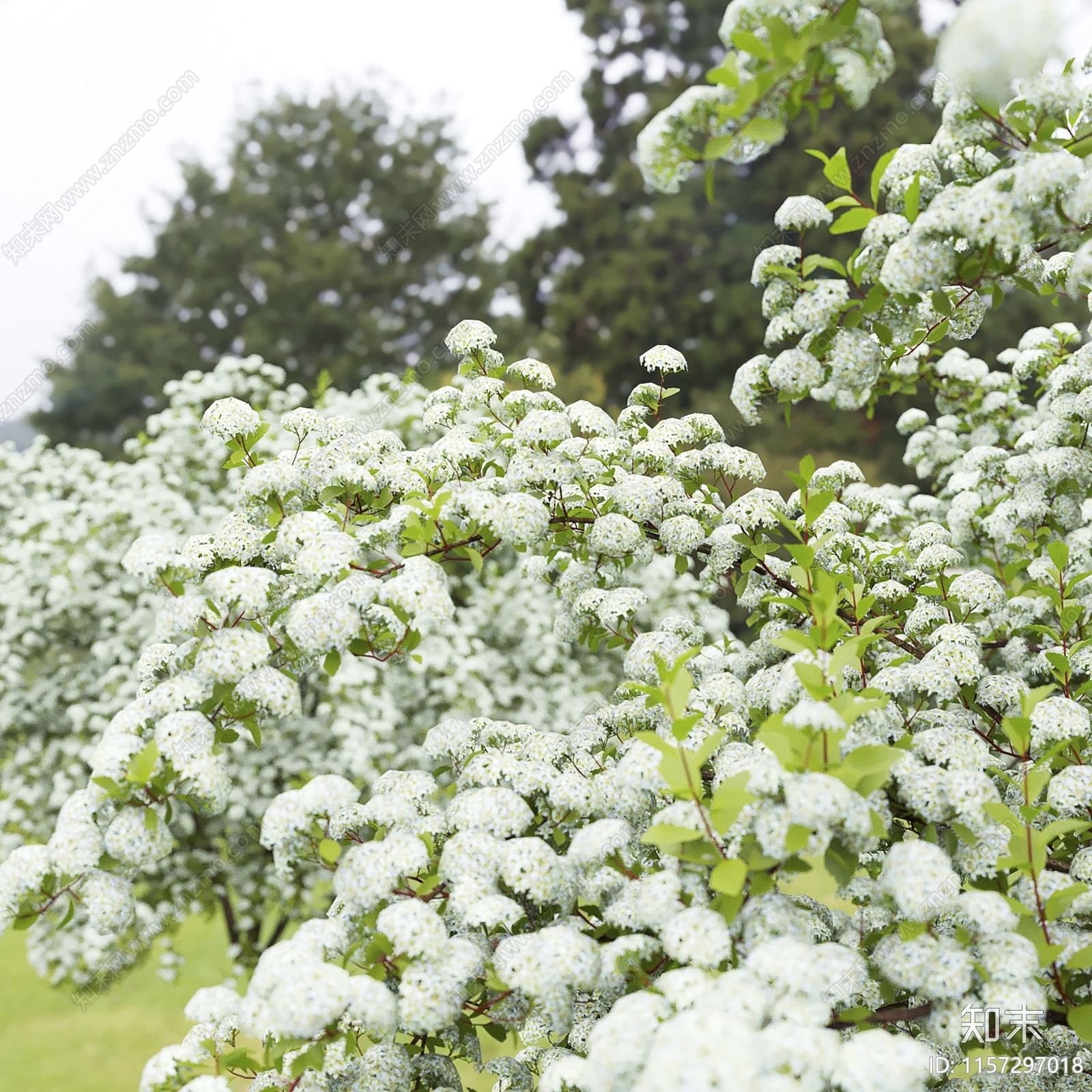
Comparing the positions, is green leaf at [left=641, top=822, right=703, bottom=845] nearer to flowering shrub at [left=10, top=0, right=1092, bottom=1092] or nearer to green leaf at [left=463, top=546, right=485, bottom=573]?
flowering shrub at [left=10, top=0, right=1092, bottom=1092]

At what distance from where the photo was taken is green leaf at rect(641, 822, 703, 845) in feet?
5.71

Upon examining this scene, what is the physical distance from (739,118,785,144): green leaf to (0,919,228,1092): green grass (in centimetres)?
745

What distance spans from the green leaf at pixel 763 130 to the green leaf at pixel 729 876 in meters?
1.46

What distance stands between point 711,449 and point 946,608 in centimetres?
101

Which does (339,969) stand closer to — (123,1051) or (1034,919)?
(1034,919)

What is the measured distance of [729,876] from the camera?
1700mm

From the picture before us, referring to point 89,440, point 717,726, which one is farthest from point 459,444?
point 89,440

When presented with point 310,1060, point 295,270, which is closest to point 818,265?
point 310,1060

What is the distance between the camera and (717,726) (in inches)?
94.2

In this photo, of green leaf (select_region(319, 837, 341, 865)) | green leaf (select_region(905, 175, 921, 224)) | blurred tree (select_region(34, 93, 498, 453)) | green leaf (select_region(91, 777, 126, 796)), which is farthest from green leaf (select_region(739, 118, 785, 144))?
blurred tree (select_region(34, 93, 498, 453))

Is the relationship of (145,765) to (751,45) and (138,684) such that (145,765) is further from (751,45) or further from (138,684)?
(138,684)

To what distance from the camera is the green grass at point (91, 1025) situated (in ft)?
22.1

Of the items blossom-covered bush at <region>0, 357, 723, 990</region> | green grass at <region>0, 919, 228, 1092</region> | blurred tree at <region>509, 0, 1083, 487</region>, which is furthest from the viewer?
blurred tree at <region>509, 0, 1083, 487</region>

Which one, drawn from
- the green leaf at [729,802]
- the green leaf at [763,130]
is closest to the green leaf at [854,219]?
the green leaf at [763,130]
